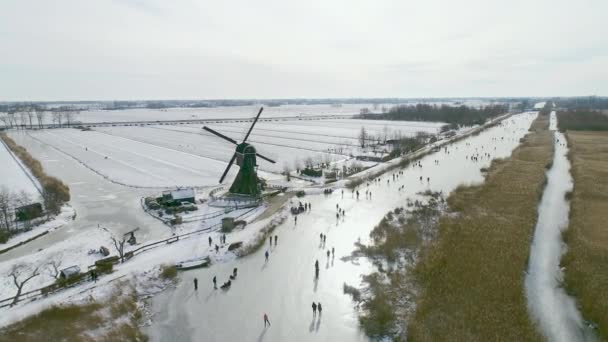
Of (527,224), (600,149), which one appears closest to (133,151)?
(527,224)

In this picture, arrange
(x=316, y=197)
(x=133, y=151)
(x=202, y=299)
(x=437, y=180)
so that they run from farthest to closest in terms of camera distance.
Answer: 1. (x=133, y=151)
2. (x=437, y=180)
3. (x=316, y=197)
4. (x=202, y=299)

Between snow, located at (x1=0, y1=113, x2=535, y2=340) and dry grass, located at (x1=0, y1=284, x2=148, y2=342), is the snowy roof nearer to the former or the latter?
snow, located at (x1=0, y1=113, x2=535, y2=340)

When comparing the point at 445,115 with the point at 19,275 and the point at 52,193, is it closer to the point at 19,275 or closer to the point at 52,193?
the point at 52,193

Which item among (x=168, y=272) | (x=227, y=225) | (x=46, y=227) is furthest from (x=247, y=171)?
(x=46, y=227)

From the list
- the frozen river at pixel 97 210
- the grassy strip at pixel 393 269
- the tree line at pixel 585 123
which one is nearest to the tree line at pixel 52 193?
the frozen river at pixel 97 210

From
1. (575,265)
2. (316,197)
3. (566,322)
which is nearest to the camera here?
(566,322)

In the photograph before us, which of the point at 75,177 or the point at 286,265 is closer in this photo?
the point at 286,265

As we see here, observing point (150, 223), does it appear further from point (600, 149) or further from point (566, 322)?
point (600, 149)

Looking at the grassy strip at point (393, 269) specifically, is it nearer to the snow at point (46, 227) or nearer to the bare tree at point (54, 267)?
the bare tree at point (54, 267)
